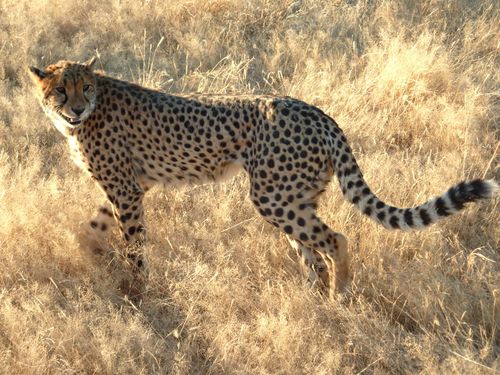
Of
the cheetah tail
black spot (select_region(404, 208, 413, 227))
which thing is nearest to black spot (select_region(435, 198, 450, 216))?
the cheetah tail

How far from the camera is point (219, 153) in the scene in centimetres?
404

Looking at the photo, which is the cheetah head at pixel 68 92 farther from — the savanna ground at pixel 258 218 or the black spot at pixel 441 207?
the black spot at pixel 441 207

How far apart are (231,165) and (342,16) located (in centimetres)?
359

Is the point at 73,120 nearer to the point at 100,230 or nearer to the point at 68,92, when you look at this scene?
the point at 68,92

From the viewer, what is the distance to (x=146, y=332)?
3.66 meters

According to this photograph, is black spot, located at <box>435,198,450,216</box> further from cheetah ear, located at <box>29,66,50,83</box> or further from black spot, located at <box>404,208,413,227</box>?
cheetah ear, located at <box>29,66,50,83</box>

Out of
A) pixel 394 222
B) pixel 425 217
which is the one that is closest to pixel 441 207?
pixel 425 217

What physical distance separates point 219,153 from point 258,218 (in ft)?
2.44

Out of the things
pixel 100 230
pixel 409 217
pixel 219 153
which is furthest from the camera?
pixel 100 230

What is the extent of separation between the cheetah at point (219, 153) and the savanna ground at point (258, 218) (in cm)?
26

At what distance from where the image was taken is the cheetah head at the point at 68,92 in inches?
160

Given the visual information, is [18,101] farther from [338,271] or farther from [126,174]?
[338,271]

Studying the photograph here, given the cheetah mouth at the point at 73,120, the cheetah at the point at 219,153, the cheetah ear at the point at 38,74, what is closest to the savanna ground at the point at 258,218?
the cheetah at the point at 219,153

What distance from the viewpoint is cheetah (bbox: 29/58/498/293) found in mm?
3809
